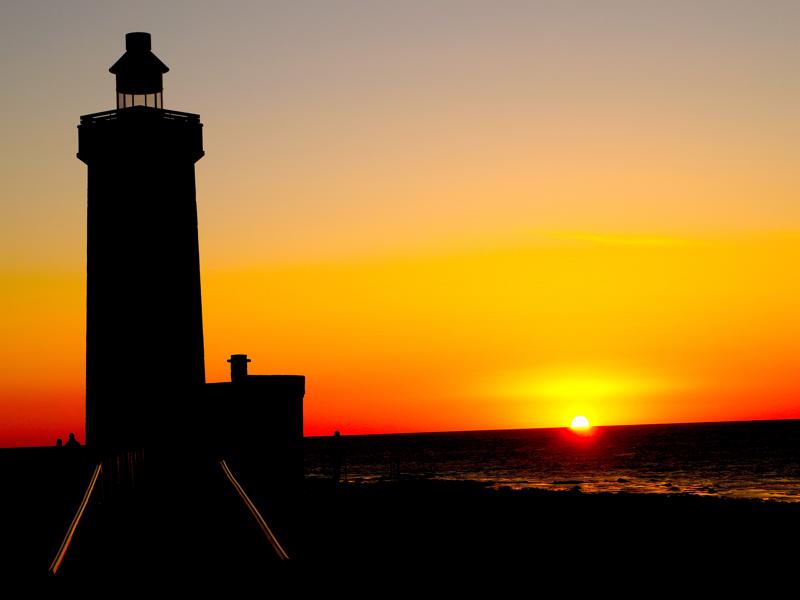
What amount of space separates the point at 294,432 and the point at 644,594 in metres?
13.4

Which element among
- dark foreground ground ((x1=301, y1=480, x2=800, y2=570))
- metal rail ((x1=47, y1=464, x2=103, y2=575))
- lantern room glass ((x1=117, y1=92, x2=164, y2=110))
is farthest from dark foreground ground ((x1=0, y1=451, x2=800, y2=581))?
lantern room glass ((x1=117, y1=92, x2=164, y2=110))

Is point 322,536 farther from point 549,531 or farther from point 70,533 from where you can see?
point 70,533

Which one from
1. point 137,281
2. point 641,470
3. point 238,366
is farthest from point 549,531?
point 641,470

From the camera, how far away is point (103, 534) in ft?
61.0

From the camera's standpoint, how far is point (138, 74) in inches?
1158

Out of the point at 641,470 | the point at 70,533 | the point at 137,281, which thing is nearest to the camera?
the point at 70,533

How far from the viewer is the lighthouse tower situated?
2861 cm

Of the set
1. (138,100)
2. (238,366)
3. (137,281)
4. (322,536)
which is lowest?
(322,536)

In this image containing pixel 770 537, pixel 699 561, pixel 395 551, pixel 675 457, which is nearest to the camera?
pixel 395 551

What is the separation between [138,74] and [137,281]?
577 centimetres

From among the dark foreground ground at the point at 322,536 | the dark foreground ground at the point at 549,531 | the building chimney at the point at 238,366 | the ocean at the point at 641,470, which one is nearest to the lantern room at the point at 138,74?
the building chimney at the point at 238,366

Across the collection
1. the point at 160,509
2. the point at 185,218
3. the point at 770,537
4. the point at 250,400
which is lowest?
the point at 770,537

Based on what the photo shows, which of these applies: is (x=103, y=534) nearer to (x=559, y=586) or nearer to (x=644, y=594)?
(x=559, y=586)

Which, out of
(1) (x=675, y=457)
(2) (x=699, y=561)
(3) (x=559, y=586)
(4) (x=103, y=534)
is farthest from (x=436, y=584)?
(1) (x=675, y=457)
